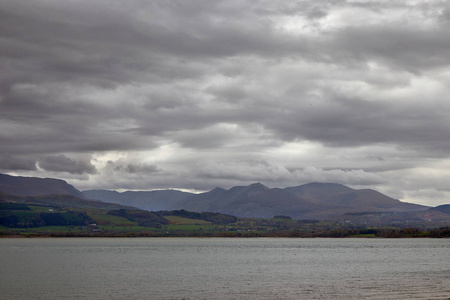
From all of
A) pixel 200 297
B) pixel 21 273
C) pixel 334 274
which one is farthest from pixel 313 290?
pixel 21 273

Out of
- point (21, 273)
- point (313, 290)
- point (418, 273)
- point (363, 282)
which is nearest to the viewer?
point (313, 290)

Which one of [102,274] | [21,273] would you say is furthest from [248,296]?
[21,273]

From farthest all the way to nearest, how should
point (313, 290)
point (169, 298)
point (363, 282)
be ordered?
point (363, 282) < point (313, 290) < point (169, 298)

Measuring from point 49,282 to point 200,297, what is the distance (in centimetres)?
3632

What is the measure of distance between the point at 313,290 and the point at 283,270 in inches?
1556

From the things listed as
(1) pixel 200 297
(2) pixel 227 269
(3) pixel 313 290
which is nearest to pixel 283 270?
(2) pixel 227 269

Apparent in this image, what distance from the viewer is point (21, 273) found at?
378ft

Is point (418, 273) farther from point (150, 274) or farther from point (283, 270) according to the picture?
point (150, 274)

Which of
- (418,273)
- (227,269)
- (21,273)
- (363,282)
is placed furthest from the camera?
(227,269)

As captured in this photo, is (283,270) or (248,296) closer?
(248,296)

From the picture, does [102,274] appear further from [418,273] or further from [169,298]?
[418,273]

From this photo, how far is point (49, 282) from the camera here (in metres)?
96.4

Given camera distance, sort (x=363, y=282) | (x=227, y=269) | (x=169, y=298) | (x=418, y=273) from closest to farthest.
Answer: (x=169, y=298), (x=363, y=282), (x=418, y=273), (x=227, y=269)

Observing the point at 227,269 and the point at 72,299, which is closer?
the point at 72,299
